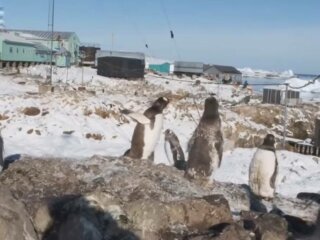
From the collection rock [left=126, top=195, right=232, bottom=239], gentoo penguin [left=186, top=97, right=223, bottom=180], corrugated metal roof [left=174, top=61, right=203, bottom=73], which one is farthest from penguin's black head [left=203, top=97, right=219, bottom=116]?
corrugated metal roof [left=174, top=61, right=203, bottom=73]

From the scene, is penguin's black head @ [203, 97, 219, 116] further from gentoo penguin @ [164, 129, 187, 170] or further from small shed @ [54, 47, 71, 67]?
small shed @ [54, 47, 71, 67]

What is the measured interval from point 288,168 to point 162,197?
8.47 m

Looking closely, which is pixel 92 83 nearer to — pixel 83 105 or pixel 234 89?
pixel 234 89

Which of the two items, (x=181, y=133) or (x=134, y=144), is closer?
(x=134, y=144)

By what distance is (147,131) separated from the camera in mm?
10633

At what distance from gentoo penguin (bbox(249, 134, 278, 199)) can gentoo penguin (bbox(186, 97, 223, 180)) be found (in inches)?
38.9

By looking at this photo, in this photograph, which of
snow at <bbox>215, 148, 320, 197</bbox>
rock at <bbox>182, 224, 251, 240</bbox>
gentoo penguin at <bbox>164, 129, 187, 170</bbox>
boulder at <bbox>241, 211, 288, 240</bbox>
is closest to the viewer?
rock at <bbox>182, 224, 251, 240</bbox>

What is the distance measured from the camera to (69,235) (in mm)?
6574

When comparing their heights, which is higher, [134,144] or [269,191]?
[134,144]

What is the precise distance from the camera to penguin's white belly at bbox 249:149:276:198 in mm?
10562

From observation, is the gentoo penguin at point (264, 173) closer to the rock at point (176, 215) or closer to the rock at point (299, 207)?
the rock at point (299, 207)

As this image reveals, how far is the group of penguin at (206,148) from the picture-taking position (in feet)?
33.1

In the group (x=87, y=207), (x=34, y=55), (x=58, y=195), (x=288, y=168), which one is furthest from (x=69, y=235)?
(x=34, y=55)

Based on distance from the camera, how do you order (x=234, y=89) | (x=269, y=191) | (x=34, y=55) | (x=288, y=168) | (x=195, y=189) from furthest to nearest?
1. (x=34, y=55)
2. (x=234, y=89)
3. (x=288, y=168)
4. (x=269, y=191)
5. (x=195, y=189)
